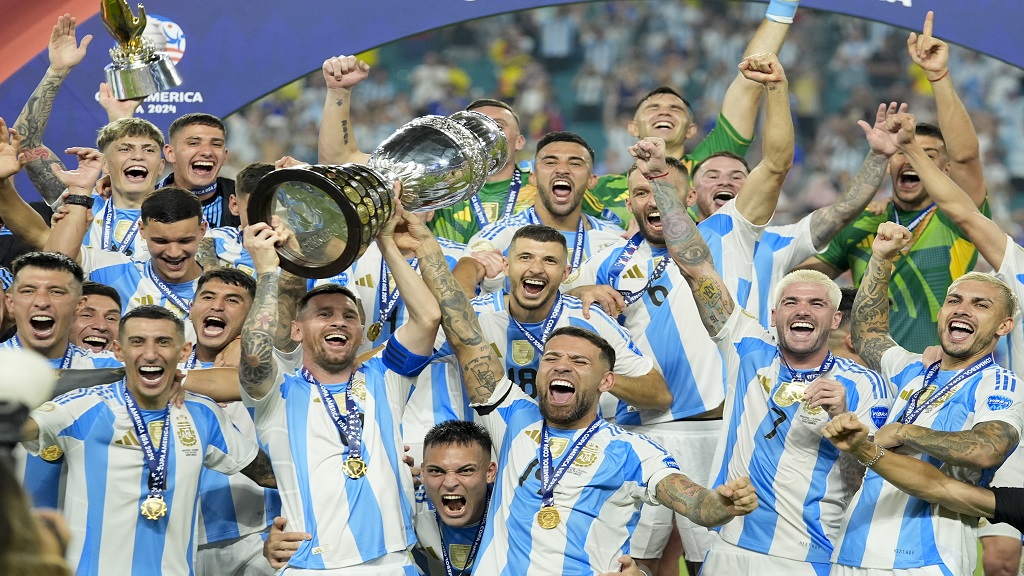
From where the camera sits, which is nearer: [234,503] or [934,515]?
[934,515]

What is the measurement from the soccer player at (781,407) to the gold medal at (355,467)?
135 cm

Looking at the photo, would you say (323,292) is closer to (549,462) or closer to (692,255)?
(549,462)

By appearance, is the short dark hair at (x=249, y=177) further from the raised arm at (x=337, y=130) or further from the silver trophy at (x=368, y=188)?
the silver trophy at (x=368, y=188)

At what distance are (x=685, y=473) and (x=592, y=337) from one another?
88 centimetres

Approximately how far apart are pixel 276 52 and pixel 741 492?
4147mm

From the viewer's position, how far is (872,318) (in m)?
5.38

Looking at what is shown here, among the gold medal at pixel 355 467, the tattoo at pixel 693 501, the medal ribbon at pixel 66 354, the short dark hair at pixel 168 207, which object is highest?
the short dark hair at pixel 168 207

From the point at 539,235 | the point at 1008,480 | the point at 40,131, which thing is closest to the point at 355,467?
the point at 539,235

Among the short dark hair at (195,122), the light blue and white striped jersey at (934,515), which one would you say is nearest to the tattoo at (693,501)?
the light blue and white striped jersey at (934,515)

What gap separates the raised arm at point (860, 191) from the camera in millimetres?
5828

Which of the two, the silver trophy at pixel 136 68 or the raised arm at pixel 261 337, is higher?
the silver trophy at pixel 136 68

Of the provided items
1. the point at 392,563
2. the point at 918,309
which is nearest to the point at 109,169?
the point at 392,563

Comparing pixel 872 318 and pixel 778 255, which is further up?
pixel 778 255

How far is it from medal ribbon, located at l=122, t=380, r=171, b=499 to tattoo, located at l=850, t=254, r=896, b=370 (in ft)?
8.76
